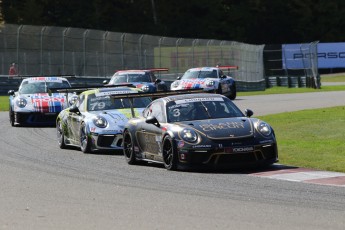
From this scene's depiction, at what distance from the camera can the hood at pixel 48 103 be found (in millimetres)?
28078

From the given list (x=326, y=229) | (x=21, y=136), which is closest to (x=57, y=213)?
(x=326, y=229)

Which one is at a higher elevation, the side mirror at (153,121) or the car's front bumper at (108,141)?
the side mirror at (153,121)

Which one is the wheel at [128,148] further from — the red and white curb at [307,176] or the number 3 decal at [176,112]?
the red and white curb at [307,176]

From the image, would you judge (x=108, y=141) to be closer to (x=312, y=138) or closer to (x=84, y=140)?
(x=84, y=140)

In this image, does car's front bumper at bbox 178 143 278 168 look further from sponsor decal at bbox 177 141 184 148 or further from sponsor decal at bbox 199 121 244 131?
sponsor decal at bbox 199 121 244 131

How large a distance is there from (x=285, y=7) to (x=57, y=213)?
265ft

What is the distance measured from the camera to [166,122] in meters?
16.7

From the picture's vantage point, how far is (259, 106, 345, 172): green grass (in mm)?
16500

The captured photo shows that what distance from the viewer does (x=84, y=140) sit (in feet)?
66.2

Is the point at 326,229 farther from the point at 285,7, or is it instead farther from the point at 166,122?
the point at 285,7

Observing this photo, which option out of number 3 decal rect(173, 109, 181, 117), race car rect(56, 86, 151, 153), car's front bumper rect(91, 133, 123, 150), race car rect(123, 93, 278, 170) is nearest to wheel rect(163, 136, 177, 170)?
race car rect(123, 93, 278, 170)

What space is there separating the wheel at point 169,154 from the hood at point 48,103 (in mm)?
11947

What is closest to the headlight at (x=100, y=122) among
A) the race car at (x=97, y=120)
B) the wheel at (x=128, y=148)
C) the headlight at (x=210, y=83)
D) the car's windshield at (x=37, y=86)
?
the race car at (x=97, y=120)

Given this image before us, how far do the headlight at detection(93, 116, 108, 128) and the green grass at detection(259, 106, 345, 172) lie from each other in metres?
3.21
